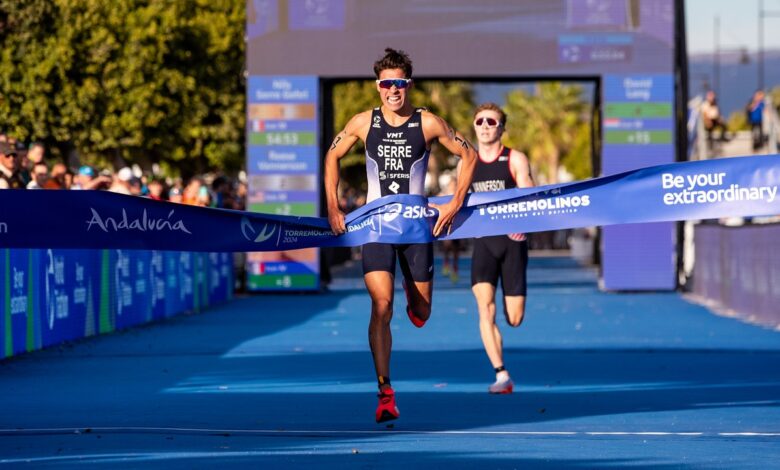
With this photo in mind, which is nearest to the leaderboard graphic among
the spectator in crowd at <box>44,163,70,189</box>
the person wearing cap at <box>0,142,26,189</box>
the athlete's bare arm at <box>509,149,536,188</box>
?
the spectator in crowd at <box>44,163,70,189</box>

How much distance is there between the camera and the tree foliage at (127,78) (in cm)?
4500

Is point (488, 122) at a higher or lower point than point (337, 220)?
higher

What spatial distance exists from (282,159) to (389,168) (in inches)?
843

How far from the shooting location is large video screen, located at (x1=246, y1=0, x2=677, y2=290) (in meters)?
30.3

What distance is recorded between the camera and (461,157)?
10.4m

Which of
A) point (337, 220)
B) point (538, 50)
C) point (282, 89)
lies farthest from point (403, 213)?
point (282, 89)

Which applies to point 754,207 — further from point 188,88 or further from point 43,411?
point 188,88

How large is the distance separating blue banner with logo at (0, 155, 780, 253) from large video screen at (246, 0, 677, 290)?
20.0 m

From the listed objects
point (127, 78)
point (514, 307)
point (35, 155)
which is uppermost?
point (127, 78)

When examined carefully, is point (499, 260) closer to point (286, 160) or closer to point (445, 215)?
point (445, 215)

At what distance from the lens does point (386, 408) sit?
9.98 metres

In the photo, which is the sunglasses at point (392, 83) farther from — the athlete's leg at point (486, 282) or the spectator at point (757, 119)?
the spectator at point (757, 119)

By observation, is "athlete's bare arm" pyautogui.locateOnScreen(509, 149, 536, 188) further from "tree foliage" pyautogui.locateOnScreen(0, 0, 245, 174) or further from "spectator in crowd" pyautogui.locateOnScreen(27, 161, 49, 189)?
"tree foliage" pyautogui.locateOnScreen(0, 0, 245, 174)

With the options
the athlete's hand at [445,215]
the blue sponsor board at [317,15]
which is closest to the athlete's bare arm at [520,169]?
the athlete's hand at [445,215]
